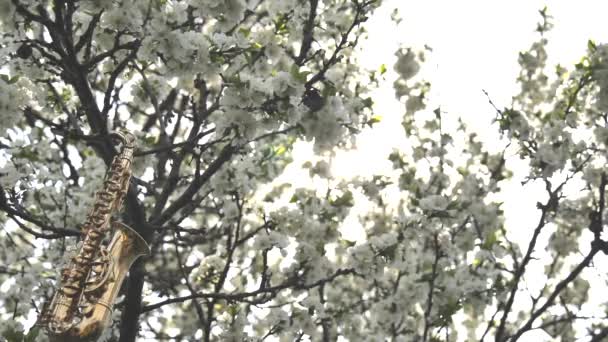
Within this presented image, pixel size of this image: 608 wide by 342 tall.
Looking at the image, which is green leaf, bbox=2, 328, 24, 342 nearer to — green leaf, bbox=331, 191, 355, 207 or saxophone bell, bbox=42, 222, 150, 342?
A: saxophone bell, bbox=42, 222, 150, 342

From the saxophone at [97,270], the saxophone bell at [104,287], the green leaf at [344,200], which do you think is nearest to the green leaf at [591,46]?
the green leaf at [344,200]

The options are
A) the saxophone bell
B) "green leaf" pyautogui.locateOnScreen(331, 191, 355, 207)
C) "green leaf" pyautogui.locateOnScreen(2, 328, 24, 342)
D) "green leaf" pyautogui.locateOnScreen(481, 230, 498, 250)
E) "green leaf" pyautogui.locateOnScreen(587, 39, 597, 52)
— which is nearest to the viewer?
"green leaf" pyautogui.locateOnScreen(2, 328, 24, 342)

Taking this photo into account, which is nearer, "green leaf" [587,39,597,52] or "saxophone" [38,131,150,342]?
"saxophone" [38,131,150,342]

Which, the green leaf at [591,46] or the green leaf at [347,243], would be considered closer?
the green leaf at [591,46]

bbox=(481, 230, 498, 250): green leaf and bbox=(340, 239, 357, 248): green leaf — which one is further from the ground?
bbox=(481, 230, 498, 250): green leaf

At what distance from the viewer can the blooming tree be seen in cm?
478

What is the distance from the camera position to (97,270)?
4.89 metres

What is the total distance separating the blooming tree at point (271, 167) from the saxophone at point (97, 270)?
0.50 feet

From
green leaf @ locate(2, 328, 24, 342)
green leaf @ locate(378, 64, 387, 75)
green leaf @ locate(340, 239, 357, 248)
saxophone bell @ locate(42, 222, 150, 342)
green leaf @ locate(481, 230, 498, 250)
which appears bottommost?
green leaf @ locate(2, 328, 24, 342)

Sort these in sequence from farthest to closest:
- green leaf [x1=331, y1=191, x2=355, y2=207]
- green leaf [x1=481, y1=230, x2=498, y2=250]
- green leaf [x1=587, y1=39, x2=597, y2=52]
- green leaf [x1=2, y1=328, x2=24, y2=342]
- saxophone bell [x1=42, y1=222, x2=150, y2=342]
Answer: green leaf [x1=481, y1=230, x2=498, y2=250], green leaf [x1=331, y1=191, x2=355, y2=207], green leaf [x1=587, y1=39, x2=597, y2=52], saxophone bell [x1=42, y1=222, x2=150, y2=342], green leaf [x1=2, y1=328, x2=24, y2=342]

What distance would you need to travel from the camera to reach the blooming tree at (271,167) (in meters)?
4.78

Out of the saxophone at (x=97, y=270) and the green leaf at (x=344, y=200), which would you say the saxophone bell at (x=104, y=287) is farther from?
the green leaf at (x=344, y=200)

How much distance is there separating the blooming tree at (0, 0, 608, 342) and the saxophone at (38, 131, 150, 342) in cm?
15

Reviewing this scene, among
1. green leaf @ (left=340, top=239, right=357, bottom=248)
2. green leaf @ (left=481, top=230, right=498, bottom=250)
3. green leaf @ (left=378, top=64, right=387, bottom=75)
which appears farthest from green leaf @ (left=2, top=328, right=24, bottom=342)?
green leaf @ (left=481, top=230, right=498, bottom=250)
